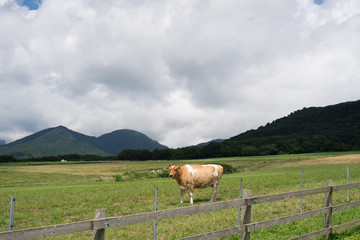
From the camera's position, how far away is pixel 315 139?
500 ft

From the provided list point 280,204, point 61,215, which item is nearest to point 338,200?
point 280,204

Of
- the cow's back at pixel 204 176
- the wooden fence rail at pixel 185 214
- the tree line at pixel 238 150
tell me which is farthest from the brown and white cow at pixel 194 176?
the tree line at pixel 238 150

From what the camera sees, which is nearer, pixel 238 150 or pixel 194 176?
pixel 194 176

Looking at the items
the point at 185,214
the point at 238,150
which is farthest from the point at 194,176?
the point at 238,150

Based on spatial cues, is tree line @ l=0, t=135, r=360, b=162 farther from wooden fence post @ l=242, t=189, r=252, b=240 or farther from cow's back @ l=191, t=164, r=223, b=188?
wooden fence post @ l=242, t=189, r=252, b=240

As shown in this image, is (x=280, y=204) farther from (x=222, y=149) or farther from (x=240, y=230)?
(x=222, y=149)

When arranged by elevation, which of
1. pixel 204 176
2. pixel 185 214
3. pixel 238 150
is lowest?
pixel 204 176

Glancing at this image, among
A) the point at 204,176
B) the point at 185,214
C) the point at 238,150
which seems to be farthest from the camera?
the point at 238,150

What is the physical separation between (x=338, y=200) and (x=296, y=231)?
749cm

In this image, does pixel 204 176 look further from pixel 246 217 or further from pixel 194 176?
pixel 246 217

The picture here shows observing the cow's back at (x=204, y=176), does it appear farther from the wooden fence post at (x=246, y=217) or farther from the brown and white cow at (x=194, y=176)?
the wooden fence post at (x=246, y=217)

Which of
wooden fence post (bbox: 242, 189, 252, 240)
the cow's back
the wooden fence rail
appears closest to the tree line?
the cow's back

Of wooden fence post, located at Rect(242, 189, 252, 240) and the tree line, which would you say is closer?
wooden fence post, located at Rect(242, 189, 252, 240)

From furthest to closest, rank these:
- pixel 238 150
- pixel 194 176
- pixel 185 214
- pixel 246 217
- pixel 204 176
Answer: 1. pixel 238 150
2. pixel 204 176
3. pixel 194 176
4. pixel 246 217
5. pixel 185 214
